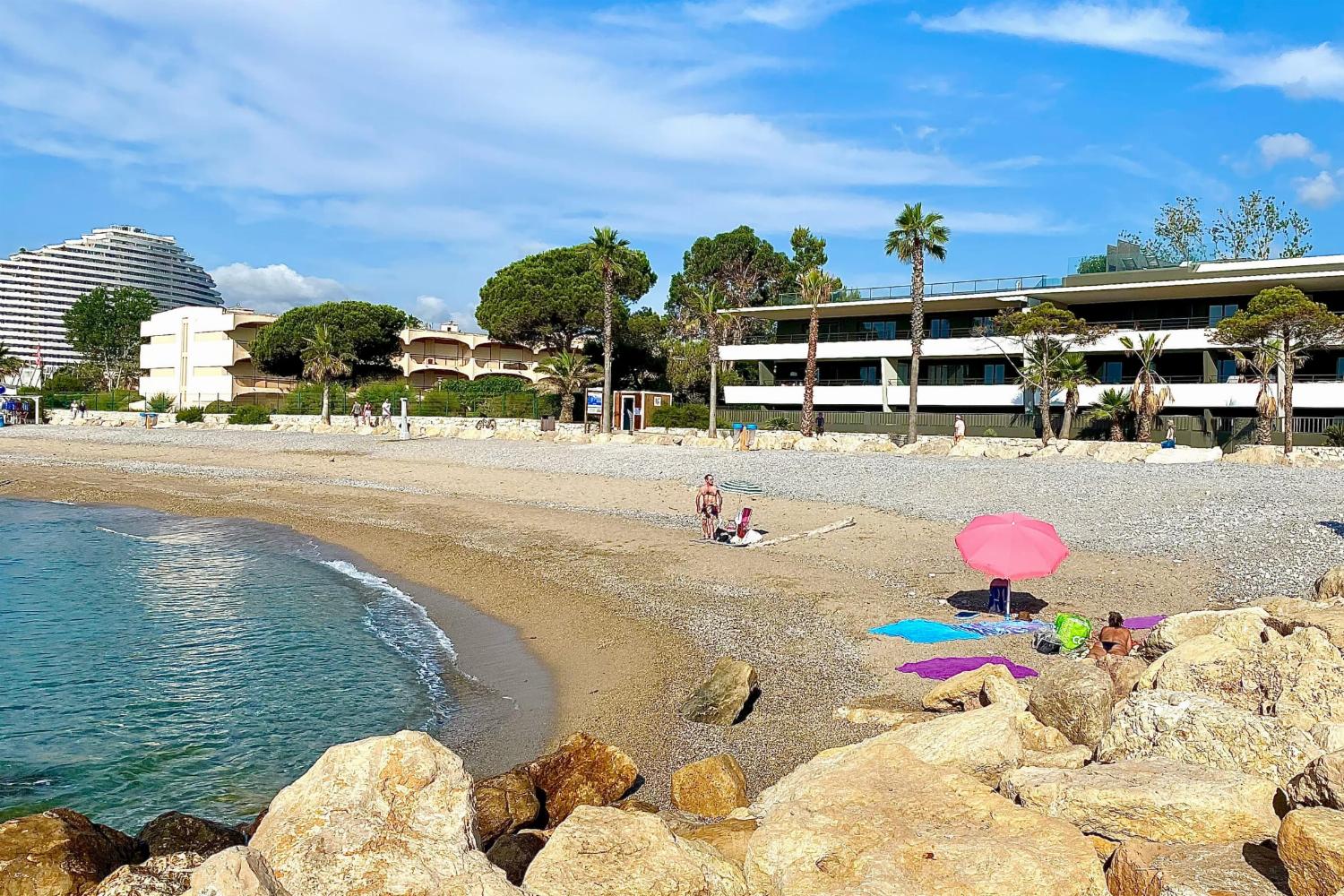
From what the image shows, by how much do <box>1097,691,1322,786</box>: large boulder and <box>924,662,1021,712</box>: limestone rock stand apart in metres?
1.86

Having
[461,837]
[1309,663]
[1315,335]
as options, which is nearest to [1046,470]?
[1315,335]

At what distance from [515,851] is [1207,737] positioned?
4415mm

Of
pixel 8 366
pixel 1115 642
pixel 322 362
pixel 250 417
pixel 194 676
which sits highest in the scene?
pixel 8 366

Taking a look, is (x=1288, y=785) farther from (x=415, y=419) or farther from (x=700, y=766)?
(x=415, y=419)

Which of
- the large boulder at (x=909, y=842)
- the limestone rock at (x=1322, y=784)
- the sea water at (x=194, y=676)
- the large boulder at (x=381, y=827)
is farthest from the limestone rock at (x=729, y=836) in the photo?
the sea water at (x=194, y=676)

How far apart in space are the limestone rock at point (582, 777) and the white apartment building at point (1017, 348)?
41.4 metres

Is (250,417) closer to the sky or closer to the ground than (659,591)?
closer to the sky

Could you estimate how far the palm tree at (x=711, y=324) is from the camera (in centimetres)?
4862

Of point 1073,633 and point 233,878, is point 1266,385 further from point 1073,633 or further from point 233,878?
point 233,878

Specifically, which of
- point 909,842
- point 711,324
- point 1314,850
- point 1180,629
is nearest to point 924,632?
point 1180,629

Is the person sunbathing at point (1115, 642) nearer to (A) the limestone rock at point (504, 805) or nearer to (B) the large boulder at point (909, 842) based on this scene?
(B) the large boulder at point (909, 842)

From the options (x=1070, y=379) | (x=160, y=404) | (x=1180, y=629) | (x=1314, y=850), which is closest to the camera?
(x=1314, y=850)

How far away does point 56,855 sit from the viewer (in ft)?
18.5

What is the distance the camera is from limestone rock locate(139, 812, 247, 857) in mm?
6328
